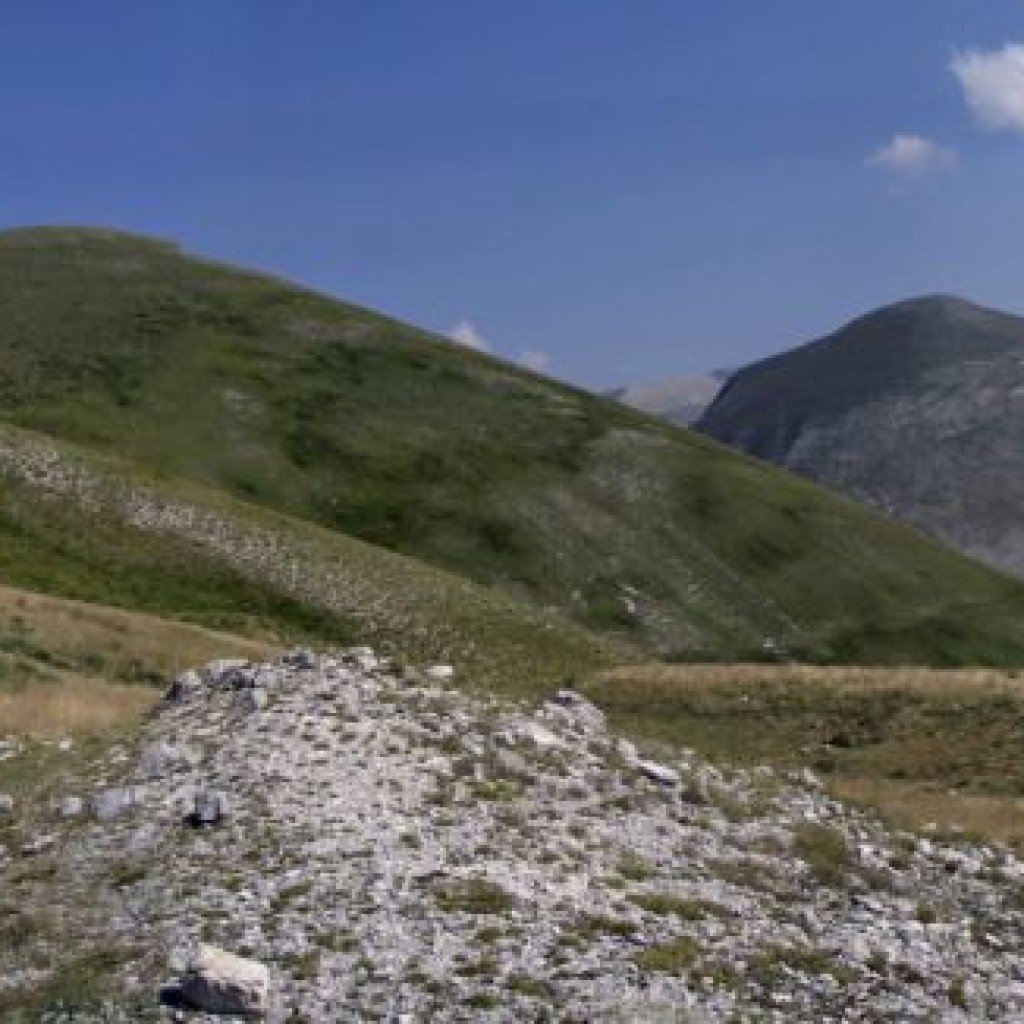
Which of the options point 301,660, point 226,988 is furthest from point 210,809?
point 301,660

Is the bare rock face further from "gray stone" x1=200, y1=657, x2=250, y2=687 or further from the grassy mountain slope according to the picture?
the grassy mountain slope

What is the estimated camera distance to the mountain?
72188 mm

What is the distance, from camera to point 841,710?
5044cm

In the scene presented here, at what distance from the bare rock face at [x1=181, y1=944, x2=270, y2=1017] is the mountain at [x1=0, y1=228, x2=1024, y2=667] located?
44015mm

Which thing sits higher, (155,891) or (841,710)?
(841,710)

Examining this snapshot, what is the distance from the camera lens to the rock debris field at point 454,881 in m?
19.2

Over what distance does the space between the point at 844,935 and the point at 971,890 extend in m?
5.06

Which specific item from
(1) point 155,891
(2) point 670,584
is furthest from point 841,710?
(2) point 670,584

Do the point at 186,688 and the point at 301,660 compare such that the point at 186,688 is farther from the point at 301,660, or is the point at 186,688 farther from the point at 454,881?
the point at 454,881

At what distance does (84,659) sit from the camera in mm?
47125

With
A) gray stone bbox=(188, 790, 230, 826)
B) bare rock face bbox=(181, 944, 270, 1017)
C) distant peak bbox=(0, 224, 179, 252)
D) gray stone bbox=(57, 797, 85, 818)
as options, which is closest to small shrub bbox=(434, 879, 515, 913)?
bare rock face bbox=(181, 944, 270, 1017)

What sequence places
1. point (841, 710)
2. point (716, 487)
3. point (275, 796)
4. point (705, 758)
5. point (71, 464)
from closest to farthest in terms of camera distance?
1. point (275, 796)
2. point (705, 758)
3. point (841, 710)
4. point (71, 464)
5. point (716, 487)

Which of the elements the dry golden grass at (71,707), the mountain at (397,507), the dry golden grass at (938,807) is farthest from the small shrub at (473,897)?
the mountain at (397,507)

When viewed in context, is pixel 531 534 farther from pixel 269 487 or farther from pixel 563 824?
pixel 563 824
